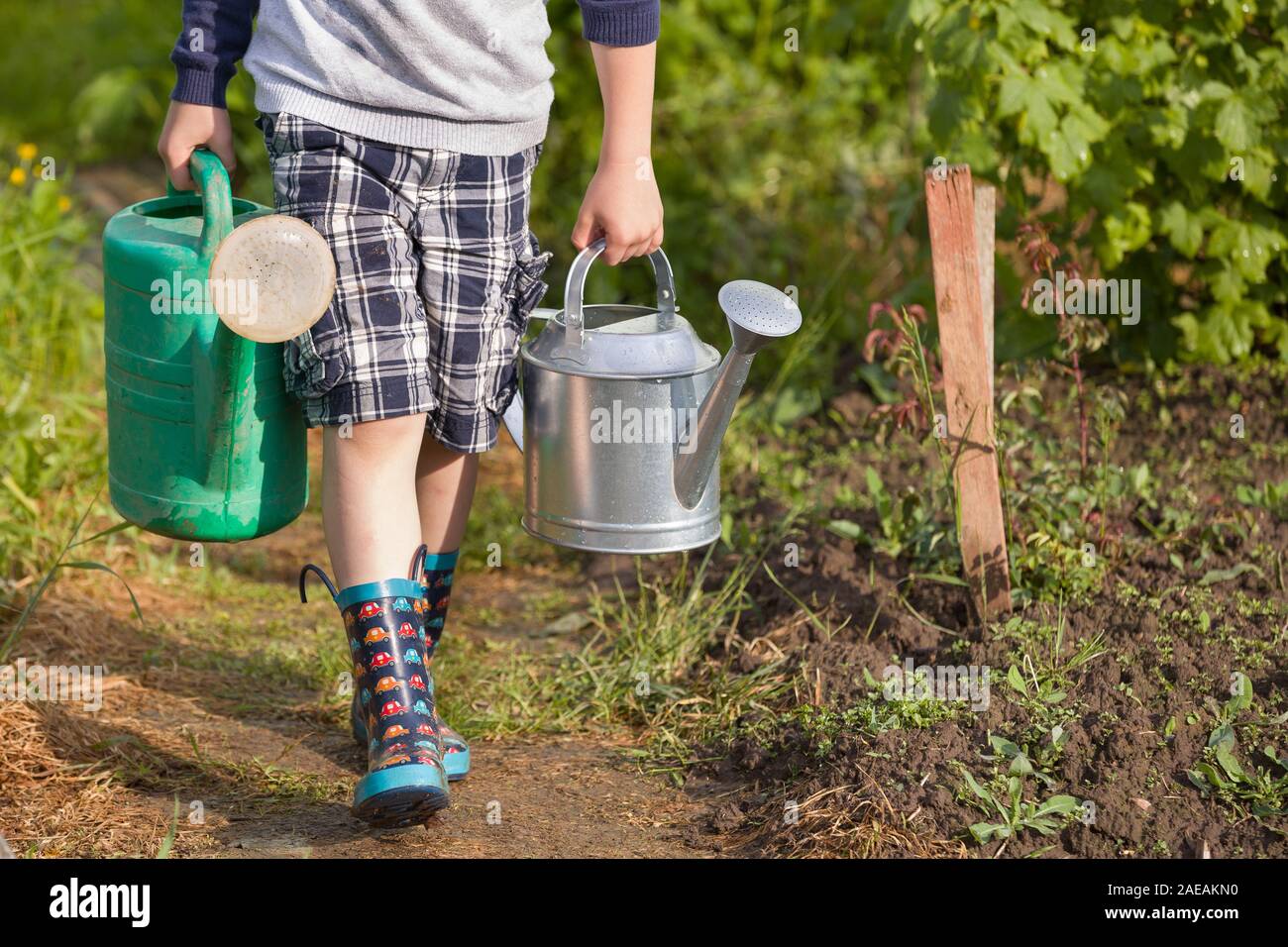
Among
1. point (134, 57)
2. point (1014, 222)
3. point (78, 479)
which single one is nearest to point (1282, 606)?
point (1014, 222)

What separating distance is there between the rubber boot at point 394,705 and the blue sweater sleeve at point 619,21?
2.73ft

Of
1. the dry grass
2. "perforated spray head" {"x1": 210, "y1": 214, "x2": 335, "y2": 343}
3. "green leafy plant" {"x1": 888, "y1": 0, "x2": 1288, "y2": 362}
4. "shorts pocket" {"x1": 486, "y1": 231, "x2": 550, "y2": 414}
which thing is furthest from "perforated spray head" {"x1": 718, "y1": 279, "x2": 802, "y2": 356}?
"green leafy plant" {"x1": 888, "y1": 0, "x2": 1288, "y2": 362}

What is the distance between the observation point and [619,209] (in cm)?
210

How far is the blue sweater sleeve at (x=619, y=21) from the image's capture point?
6.73 ft

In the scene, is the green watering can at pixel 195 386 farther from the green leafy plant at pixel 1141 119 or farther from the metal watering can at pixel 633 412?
the green leafy plant at pixel 1141 119

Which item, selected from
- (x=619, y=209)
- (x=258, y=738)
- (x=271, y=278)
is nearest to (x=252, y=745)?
(x=258, y=738)

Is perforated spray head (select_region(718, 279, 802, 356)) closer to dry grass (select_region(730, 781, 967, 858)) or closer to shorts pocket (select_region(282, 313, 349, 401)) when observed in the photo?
shorts pocket (select_region(282, 313, 349, 401))

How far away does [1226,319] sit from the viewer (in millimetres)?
3311

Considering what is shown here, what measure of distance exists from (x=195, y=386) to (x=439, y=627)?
2.04 ft

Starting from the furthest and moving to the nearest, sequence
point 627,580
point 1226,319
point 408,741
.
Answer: point 1226,319 → point 627,580 → point 408,741

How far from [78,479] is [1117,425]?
230 cm

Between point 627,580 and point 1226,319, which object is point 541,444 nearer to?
point 627,580

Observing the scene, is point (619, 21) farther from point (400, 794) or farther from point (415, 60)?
point (400, 794)

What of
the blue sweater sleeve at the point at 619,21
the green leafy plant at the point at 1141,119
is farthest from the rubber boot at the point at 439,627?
the green leafy plant at the point at 1141,119
